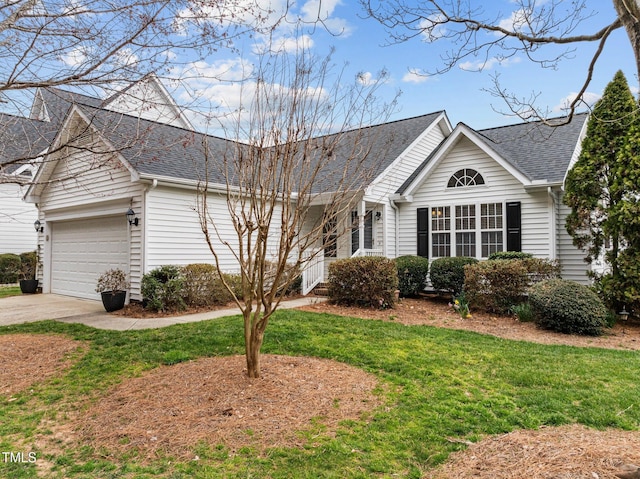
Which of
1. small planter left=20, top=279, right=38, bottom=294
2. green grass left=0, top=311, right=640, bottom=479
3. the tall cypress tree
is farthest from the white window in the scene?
small planter left=20, top=279, right=38, bottom=294

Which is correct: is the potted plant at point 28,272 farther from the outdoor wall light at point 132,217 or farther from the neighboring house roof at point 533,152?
the neighboring house roof at point 533,152

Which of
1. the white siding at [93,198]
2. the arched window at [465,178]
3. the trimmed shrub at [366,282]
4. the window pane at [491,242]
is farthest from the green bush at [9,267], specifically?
the window pane at [491,242]

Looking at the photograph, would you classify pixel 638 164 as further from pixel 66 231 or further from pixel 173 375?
pixel 66 231

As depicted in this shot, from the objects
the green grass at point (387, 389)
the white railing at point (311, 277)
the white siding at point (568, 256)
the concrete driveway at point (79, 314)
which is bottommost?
the green grass at point (387, 389)

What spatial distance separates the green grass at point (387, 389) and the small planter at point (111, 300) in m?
1.84

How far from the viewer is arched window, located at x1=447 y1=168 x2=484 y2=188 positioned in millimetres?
11781

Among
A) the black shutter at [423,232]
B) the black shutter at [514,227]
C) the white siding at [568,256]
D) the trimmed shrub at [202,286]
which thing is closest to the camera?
the trimmed shrub at [202,286]

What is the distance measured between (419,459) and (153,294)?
300 inches

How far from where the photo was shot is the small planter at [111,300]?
31.5ft

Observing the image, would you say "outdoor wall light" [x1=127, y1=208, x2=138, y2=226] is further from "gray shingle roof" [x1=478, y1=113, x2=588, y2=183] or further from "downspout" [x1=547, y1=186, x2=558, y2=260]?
"downspout" [x1=547, y1=186, x2=558, y2=260]

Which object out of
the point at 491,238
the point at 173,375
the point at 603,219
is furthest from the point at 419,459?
the point at 491,238

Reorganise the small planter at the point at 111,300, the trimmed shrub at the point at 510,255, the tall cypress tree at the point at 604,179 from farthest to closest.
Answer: the trimmed shrub at the point at 510,255, the small planter at the point at 111,300, the tall cypress tree at the point at 604,179

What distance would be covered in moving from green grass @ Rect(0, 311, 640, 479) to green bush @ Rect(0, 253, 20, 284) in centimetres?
1062

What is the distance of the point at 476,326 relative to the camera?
8211mm
